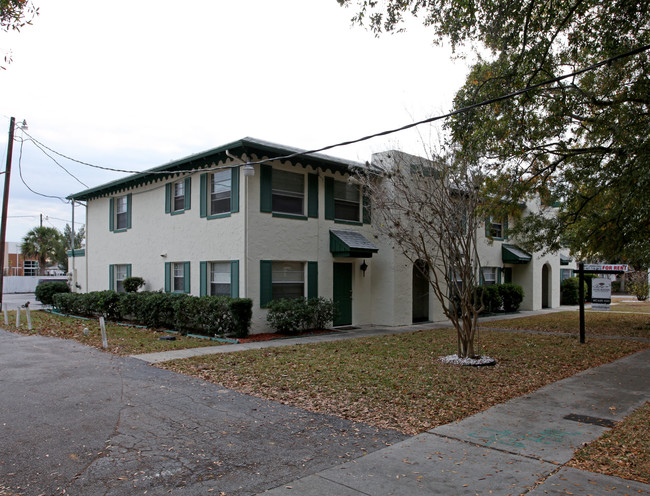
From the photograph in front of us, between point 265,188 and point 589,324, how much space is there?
1287cm

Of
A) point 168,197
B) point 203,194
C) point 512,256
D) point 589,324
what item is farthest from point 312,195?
point 512,256

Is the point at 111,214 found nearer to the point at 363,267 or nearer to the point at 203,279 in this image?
the point at 203,279

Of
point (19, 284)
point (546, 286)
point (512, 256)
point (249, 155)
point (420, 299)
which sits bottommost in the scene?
point (19, 284)

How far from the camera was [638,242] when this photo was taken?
15125mm

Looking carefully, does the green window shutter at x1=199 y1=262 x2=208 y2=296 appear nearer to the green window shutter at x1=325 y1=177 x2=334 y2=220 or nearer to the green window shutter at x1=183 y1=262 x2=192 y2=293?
the green window shutter at x1=183 y1=262 x2=192 y2=293

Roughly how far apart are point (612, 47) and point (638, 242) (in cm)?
772

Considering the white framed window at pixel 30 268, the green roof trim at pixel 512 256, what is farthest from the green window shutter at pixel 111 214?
the white framed window at pixel 30 268

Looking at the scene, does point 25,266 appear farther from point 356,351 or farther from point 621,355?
point 621,355

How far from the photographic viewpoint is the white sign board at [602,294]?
1738 centimetres

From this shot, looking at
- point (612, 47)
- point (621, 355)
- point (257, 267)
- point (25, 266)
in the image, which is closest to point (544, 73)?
point (612, 47)

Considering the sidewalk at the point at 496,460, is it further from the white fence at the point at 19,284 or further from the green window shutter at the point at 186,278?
the white fence at the point at 19,284

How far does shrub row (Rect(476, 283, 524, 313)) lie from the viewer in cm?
2136

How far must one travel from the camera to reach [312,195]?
50.7 feet

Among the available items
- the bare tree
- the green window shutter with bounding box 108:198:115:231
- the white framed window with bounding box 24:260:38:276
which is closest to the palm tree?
the white framed window with bounding box 24:260:38:276
